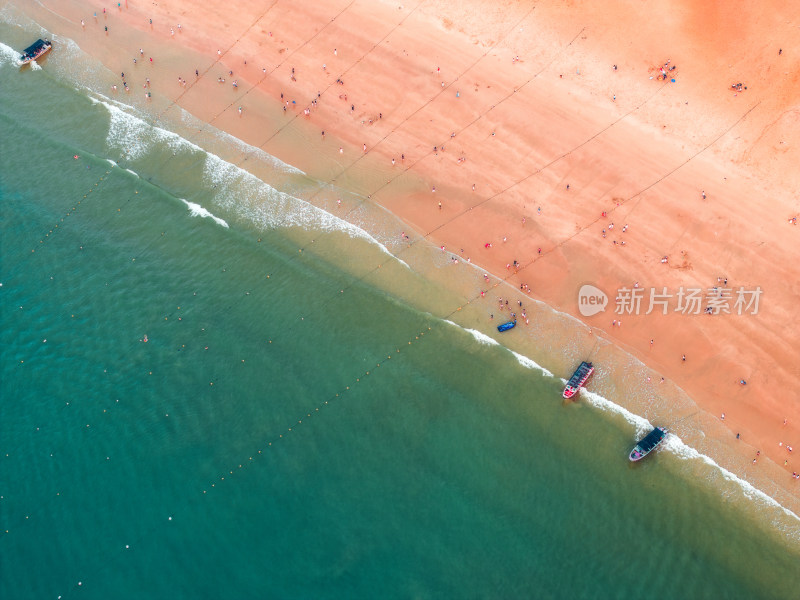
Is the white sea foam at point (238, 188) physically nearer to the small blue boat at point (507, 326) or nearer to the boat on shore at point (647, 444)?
the small blue boat at point (507, 326)

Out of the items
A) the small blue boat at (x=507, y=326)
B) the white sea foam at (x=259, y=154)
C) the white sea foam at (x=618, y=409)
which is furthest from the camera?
the white sea foam at (x=259, y=154)

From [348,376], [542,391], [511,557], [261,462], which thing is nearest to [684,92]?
[542,391]

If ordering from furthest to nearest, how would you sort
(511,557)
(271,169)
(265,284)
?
(271,169)
(265,284)
(511,557)

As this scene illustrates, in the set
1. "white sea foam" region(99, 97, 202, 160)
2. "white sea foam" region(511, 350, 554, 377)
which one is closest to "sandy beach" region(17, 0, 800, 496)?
"white sea foam" region(99, 97, 202, 160)

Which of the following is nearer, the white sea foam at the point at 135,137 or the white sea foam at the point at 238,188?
the white sea foam at the point at 238,188

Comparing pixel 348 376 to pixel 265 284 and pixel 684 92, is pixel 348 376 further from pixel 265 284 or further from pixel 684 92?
pixel 684 92

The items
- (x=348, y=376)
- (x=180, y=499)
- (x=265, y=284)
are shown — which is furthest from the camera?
(x=265, y=284)

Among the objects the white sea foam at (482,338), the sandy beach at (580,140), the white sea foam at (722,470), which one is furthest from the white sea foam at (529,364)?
the white sea foam at (722,470)
